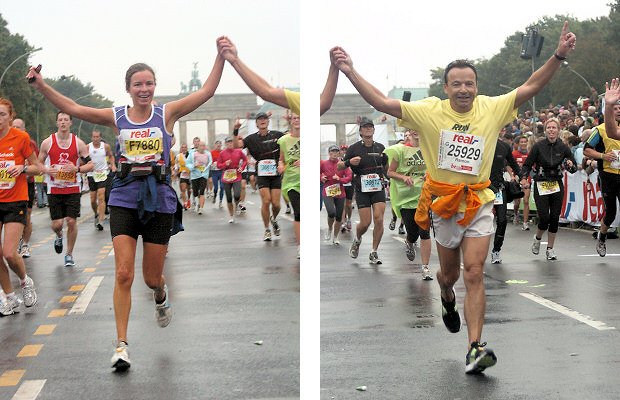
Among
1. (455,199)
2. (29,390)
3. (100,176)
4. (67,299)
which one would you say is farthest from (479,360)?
(100,176)

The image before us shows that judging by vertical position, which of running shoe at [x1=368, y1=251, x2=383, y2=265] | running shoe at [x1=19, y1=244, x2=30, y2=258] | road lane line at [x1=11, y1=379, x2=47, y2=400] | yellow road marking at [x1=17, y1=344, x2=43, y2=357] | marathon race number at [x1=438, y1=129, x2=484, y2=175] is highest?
marathon race number at [x1=438, y1=129, x2=484, y2=175]

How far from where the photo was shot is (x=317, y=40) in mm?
3039

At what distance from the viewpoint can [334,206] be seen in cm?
1656

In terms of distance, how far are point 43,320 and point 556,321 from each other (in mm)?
3622

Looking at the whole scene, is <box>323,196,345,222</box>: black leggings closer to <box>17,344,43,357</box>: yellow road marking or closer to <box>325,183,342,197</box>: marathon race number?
<box>325,183,342,197</box>: marathon race number

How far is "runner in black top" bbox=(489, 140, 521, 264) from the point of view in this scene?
41.0ft

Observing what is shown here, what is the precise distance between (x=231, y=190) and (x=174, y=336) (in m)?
14.7

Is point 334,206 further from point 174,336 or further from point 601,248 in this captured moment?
point 174,336

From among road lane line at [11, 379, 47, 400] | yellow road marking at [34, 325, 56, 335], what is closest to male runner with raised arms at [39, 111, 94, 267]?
yellow road marking at [34, 325, 56, 335]

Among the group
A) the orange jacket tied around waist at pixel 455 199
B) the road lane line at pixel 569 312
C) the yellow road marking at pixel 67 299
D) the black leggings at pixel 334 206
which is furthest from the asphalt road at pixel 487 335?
the black leggings at pixel 334 206

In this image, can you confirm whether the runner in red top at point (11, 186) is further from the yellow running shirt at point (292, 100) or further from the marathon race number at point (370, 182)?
the marathon race number at point (370, 182)

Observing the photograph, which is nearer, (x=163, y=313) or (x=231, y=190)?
(x=163, y=313)

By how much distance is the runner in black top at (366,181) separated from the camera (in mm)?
13602

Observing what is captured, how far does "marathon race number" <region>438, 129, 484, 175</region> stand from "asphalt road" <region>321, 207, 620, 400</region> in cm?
106
